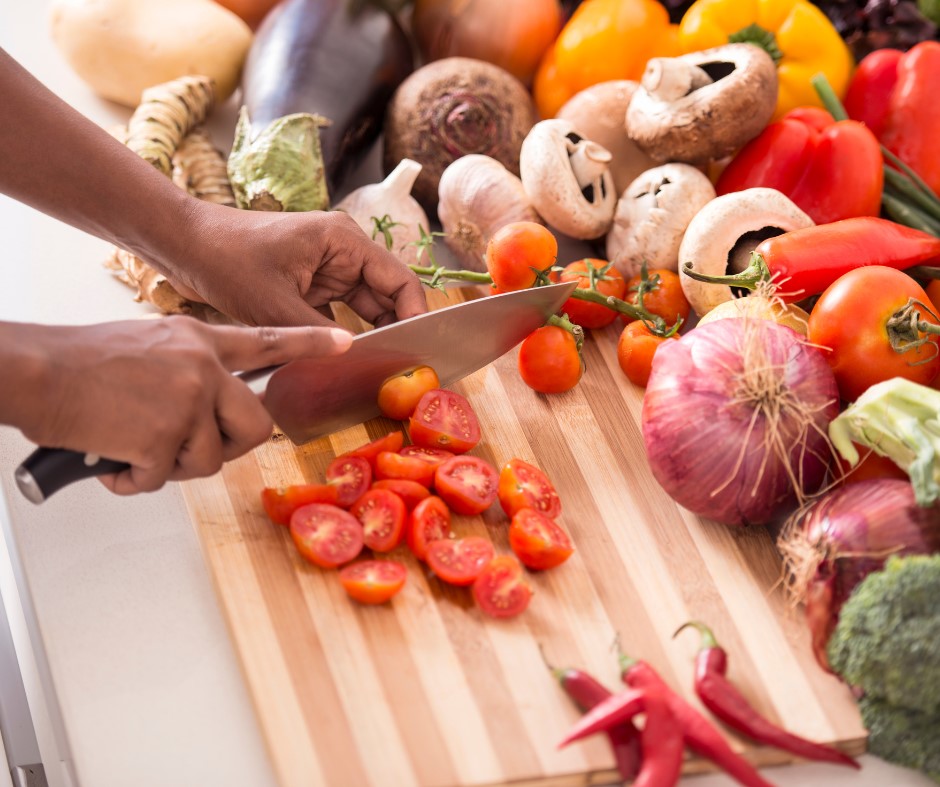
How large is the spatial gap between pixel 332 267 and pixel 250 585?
0.53 metres

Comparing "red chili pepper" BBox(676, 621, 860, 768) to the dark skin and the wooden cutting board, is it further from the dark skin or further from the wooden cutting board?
the dark skin

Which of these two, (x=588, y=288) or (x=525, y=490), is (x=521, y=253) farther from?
(x=525, y=490)

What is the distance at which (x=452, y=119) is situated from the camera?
1748 mm

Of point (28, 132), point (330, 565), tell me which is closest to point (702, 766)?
point (330, 565)

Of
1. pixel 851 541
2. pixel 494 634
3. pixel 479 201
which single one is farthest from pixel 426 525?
pixel 479 201

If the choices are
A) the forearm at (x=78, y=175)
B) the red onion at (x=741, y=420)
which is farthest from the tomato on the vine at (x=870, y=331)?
the forearm at (x=78, y=175)

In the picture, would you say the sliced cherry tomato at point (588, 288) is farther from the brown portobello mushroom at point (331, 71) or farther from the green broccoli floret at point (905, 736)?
the green broccoli floret at point (905, 736)

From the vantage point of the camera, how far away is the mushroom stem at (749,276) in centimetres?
139

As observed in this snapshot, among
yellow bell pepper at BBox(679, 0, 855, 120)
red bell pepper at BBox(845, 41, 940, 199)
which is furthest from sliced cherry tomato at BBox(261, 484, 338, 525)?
red bell pepper at BBox(845, 41, 940, 199)

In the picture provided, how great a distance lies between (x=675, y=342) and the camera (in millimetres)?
1329

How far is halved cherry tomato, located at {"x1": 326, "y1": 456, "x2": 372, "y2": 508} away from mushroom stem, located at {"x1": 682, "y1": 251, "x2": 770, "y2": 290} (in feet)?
1.84

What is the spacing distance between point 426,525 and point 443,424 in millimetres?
181

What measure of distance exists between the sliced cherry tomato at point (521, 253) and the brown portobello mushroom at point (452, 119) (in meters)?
0.37

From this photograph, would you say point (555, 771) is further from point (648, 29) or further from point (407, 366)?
point (648, 29)
